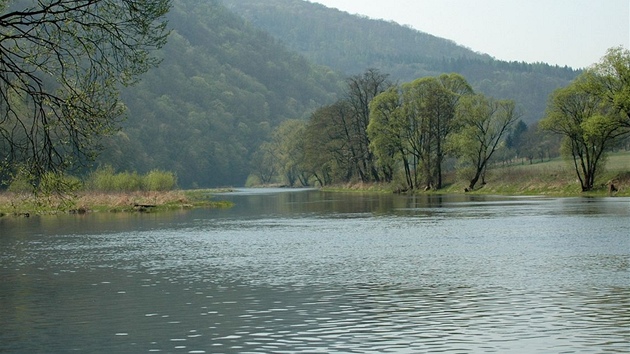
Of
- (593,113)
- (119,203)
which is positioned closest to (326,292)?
(119,203)

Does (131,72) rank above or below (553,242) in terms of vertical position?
above

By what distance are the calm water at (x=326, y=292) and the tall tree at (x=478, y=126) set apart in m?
59.9

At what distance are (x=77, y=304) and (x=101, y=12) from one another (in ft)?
25.4

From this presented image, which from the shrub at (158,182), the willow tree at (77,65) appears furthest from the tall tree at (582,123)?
the willow tree at (77,65)

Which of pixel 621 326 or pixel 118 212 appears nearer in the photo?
pixel 621 326

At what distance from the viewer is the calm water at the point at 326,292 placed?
16.1 m

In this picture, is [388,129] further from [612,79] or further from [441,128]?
[612,79]

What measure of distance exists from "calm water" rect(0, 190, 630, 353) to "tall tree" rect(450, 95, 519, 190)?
59860 millimetres

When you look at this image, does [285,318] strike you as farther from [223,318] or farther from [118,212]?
[118,212]

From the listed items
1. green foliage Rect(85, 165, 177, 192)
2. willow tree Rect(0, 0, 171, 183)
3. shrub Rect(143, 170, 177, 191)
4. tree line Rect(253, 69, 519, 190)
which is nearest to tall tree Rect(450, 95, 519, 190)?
tree line Rect(253, 69, 519, 190)

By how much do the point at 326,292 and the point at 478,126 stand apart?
85.8 m

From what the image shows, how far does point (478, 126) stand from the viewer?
4136 inches

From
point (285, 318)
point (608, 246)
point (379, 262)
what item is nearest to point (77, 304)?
point (285, 318)

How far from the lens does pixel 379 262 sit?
2952cm
